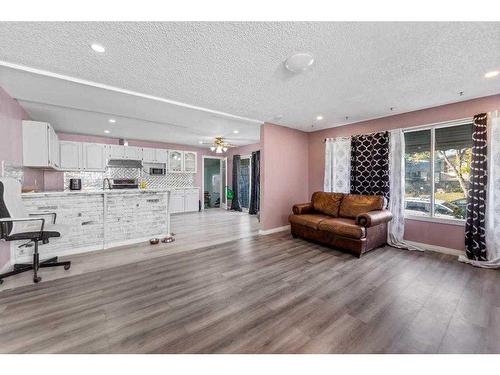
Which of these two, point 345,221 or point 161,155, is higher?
point 161,155

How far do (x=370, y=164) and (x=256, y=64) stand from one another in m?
3.14

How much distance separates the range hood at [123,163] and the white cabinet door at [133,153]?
14 cm

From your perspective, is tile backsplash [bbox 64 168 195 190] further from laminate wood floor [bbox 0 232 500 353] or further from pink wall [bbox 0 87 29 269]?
laminate wood floor [bbox 0 232 500 353]

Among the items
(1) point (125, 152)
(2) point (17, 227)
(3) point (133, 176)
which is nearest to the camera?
(2) point (17, 227)

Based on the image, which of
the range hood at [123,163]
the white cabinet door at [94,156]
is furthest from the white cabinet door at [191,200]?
the white cabinet door at [94,156]

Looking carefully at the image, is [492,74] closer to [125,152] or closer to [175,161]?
[175,161]

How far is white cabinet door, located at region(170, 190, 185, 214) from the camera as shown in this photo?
6.95m

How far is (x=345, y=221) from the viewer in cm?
351

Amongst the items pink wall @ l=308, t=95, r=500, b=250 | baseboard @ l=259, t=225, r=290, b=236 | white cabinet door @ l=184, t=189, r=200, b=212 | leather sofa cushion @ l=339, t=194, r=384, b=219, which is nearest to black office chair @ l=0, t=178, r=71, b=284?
baseboard @ l=259, t=225, r=290, b=236

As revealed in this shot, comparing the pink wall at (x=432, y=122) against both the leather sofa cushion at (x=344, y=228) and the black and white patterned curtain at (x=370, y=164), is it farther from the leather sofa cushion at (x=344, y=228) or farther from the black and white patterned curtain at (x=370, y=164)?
the leather sofa cushion at (x=344, y=228)

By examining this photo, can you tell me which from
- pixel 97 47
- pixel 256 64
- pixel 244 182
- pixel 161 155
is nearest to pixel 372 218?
pixel 256 64

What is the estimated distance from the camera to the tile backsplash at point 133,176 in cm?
583

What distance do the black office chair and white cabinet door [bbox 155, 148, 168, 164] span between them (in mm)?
4302
